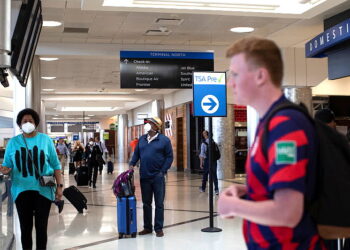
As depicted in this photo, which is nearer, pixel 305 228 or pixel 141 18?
pixel 305 228

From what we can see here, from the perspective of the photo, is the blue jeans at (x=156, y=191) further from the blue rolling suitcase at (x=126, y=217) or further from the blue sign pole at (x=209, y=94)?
the blue sign pole at (x=209, y=94)

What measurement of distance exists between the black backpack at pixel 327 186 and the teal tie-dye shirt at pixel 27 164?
3.18 m

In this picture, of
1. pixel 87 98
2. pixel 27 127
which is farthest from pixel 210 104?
pixel 87 98

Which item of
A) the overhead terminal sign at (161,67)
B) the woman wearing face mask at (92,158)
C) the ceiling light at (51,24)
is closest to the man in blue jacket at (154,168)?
the ceiling light at (51,24)

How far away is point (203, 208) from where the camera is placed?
9.34 meters

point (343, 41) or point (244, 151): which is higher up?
point (343, 41)

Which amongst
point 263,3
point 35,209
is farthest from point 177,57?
point 35,209

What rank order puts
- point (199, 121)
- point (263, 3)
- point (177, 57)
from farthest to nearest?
point (199, 121) < point (177, 57) < point (263, 3)

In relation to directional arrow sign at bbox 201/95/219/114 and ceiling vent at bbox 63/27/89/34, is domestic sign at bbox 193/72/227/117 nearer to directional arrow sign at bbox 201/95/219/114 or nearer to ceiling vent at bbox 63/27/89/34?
directional arrow sign at bbox 201/95/219/114

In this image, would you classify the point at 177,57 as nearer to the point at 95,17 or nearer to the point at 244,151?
the point at 95,17

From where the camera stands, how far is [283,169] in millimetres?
1394

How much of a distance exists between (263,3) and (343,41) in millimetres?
1649

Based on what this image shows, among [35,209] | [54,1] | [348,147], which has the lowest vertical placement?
[35,209]

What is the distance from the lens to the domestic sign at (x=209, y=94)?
661 centimetres
